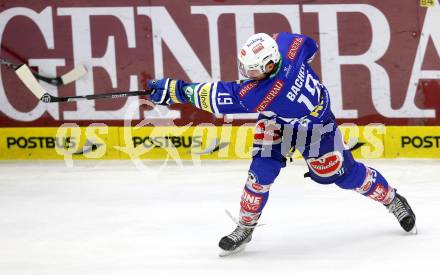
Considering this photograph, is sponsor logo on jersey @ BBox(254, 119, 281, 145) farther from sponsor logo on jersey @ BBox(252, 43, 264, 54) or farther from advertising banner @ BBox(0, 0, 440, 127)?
advertising banner @ BBox(0, 0, 440, 127)

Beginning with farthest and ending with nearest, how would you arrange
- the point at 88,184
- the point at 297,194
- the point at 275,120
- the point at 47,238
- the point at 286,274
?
the point at 88,184 < the point at 297,194 < the point at 47,238 < the point at 275,120 < the point at 286,274

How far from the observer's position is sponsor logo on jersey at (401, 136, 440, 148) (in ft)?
26.2

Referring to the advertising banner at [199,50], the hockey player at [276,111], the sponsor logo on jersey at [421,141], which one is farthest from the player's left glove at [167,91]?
the sponsor logo on jersey at [421,141]

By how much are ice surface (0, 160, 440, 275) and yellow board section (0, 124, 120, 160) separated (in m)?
0.13

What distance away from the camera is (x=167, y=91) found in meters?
5.49

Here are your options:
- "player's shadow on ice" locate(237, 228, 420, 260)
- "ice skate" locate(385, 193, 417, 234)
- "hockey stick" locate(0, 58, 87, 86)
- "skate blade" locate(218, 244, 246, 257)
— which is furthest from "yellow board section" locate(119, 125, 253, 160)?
"skate blade" locate(218, 244, 246, 257)

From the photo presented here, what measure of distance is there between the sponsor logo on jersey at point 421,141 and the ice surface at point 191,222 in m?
0.15

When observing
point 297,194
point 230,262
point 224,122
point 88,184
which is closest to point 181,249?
point 230,262

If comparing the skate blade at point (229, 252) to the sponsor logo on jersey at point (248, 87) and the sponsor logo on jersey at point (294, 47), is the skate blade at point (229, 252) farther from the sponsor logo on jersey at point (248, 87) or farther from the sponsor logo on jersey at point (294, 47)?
the sponsor logo on jersey at point (294, 47)

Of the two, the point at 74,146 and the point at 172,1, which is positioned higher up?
the point at 172,1

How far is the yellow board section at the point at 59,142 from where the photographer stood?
838 centimetres

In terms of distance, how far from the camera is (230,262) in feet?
18.1

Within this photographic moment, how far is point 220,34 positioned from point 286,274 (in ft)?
11.0

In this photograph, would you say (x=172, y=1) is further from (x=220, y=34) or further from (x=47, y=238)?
(x=47, y=238)
